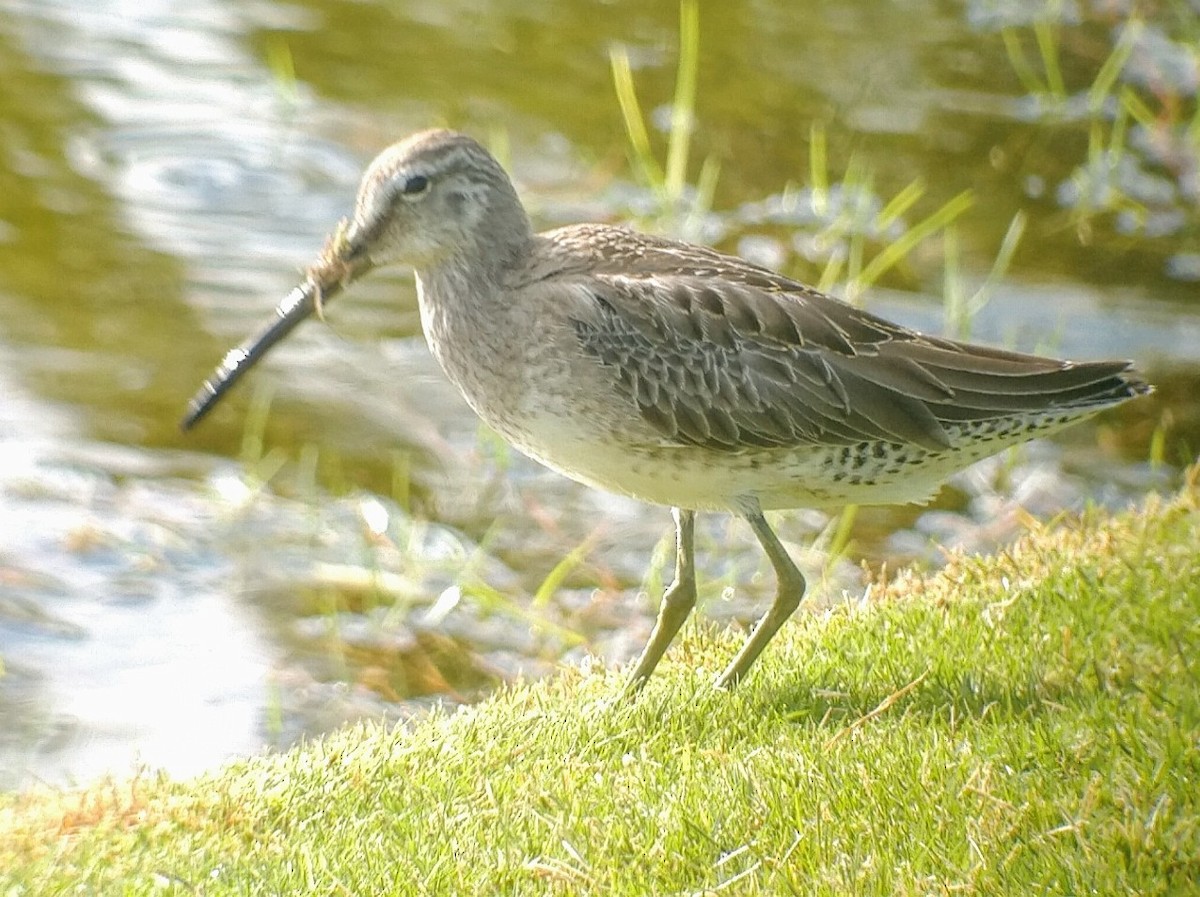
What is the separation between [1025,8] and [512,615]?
608 centimetres

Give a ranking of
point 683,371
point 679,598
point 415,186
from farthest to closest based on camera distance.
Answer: point 679,598
point 415,186
point 683,371

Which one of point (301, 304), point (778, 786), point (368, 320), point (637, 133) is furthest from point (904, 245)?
point (778, 786)

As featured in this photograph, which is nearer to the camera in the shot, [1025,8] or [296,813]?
[296,813]

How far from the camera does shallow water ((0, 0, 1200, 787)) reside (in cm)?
668

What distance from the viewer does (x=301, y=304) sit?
555 centimetres

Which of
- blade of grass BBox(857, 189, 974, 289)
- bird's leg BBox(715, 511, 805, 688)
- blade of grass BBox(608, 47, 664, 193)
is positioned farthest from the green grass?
blade of grass BBox(608, 47, 664, 193)

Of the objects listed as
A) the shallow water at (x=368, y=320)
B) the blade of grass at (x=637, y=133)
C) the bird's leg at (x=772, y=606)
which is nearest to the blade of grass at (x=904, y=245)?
the shallow water at (x=368, y=320)

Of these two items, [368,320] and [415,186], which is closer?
[415,186]

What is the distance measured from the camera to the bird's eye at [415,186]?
5.36 meters

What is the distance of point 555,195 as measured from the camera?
932 cm

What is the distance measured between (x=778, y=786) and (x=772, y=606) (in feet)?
2.89

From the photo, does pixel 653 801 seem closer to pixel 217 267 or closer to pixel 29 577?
pixel 29 577

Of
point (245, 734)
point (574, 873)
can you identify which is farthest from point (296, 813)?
point (245, 734)

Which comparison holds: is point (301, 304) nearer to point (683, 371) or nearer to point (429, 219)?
point (429, 219)
